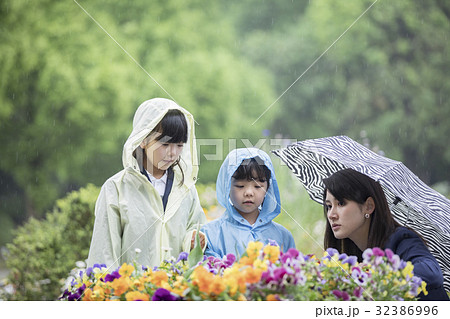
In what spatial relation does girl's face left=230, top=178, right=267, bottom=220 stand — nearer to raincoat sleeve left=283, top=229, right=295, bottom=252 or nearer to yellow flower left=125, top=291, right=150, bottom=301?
raincoat sleeve left=283, top=229, right=295, bottom=252

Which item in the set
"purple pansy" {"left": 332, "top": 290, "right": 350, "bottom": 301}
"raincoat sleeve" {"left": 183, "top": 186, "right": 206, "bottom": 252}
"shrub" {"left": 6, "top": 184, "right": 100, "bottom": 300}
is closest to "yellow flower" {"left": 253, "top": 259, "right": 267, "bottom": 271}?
"purple pansy" {"left": 332, "top": 290, "right": 350, "bottom": 301}

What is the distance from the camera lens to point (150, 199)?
2.23 meters

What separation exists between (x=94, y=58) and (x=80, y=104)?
542 millimetres

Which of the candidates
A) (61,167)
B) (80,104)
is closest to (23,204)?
(61,167)

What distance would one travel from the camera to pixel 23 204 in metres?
6.04

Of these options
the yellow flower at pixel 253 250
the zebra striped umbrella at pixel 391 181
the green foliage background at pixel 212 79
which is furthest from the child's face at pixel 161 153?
the green foliage background at pixel 212 79

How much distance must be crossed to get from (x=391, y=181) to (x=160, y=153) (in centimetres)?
90

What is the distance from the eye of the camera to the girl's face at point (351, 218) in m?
2.11

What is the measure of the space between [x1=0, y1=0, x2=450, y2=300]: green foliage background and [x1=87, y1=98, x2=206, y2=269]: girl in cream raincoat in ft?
6.35

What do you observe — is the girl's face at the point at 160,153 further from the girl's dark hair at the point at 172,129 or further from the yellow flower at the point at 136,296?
the yellow flower at the point at 136,296

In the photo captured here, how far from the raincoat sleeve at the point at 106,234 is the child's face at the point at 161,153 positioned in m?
0.24

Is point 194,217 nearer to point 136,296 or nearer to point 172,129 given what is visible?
point 172,129

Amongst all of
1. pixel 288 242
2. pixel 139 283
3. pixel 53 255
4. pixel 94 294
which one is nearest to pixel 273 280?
pixel 139 283
